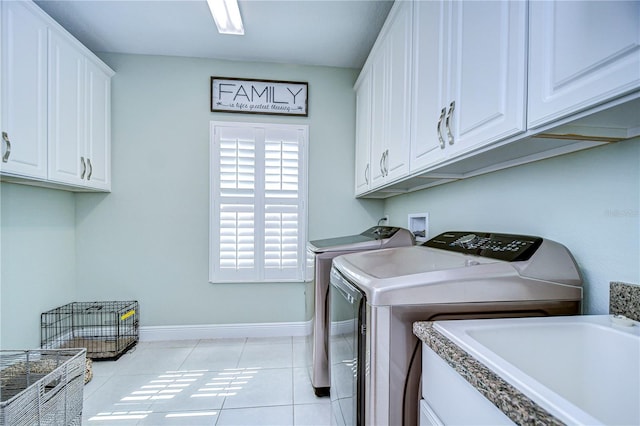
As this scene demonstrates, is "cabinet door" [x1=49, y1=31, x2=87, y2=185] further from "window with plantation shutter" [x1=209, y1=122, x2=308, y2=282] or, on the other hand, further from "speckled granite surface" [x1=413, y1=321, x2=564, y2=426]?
"speckled granite surface" [x1=413, y1=321, x2=564, y2=426]

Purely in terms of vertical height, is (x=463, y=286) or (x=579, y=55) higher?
(x=579, y=55)

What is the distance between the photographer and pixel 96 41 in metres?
2.51

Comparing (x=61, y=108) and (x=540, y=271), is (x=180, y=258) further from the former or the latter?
(x=540, y=271)

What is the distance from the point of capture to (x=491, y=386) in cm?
53

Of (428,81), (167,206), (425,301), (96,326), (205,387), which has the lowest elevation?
(205,387)

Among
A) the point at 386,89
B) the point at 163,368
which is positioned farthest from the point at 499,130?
the point at 163,368

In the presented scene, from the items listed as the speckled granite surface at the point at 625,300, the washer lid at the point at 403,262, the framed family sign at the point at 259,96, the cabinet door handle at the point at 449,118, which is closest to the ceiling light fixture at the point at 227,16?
the framed family sign at the point at 259,96

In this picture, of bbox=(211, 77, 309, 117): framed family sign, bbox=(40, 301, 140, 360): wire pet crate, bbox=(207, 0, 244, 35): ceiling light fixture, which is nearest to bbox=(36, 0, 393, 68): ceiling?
bbox=(207, 0, 244, 35): ceiling light fixture

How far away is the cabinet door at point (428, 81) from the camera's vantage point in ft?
4.03

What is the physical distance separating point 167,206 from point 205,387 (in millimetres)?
1593

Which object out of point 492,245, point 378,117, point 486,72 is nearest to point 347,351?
point 492,245

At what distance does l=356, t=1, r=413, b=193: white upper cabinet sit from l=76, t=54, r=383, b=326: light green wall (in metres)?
0.82

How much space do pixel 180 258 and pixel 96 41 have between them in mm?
1994

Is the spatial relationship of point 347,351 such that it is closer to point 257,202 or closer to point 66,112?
point 257,202
